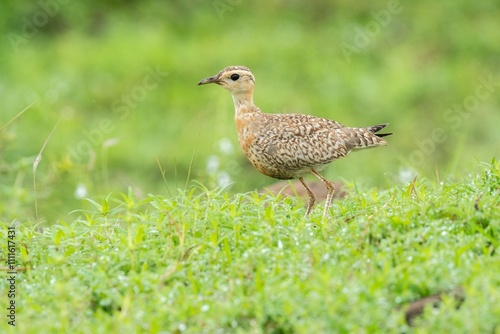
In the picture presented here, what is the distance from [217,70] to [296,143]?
229 inches

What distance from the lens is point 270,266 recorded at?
18.2ft

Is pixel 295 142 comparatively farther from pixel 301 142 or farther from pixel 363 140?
pixel 363 140

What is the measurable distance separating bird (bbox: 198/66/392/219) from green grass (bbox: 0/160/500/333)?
66cm

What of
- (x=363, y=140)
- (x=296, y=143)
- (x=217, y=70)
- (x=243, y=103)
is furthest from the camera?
(x=217, y=70)

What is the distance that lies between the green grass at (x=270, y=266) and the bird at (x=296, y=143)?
66cm

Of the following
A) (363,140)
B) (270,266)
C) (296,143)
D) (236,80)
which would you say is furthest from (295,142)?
(270,266)

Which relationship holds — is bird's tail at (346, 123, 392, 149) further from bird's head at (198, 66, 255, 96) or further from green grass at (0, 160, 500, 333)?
bird's head at (198, 66, 255, 96)

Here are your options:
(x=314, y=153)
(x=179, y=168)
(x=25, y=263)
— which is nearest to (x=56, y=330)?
(x=25, y=263)

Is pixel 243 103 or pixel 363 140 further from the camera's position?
pixel 243 103

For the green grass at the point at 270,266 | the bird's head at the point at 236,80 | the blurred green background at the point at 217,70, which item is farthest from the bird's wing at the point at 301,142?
the blurred green background at the point at 217,70

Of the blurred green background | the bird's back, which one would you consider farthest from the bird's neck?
the blurred green background

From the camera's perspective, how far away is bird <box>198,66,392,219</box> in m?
7.39

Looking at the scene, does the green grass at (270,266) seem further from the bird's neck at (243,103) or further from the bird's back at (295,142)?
the bird's neck at (243,103)

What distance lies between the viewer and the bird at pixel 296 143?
24.3 ft
